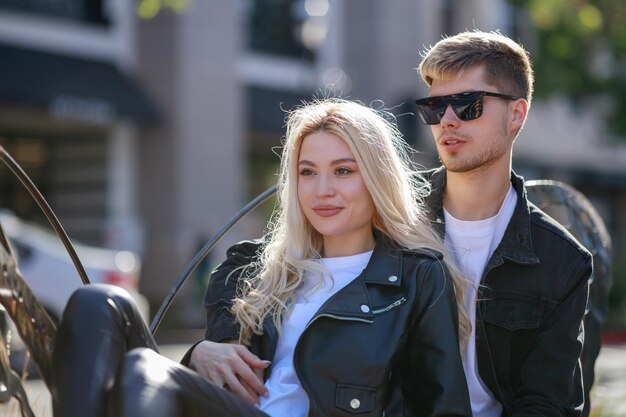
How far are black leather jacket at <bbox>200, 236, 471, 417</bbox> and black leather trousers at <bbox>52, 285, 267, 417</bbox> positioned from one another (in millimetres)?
284

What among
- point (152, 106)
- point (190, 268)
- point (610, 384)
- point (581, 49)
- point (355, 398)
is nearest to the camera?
point (355, 398)

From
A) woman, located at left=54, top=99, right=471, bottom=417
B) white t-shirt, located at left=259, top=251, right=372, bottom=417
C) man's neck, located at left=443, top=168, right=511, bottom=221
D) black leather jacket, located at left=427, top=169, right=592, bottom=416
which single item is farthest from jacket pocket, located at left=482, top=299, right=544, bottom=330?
white t-shirt, located at left=259, top=251, right=372, bottom=417

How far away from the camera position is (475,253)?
397 centimetres

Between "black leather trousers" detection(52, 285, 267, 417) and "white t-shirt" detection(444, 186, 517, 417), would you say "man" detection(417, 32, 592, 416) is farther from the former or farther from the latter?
"black leather trousers" detection(52, 285, 267, 417)

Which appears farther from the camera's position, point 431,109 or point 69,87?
point 69,87

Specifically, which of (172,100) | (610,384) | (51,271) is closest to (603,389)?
(610,384)

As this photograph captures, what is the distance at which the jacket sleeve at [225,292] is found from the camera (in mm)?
3865

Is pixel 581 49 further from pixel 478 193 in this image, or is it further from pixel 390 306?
pixel 390 306

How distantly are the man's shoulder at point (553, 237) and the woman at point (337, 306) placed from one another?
375 millimetres

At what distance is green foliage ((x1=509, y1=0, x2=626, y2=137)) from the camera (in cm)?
1753

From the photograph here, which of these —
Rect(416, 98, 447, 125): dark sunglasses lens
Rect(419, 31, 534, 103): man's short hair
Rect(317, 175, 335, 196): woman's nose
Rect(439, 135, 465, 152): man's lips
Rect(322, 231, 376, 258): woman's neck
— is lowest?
Rect(322, 231, 376, 258): woman's neck

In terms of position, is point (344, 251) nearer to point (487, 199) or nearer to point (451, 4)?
point (487, 199)

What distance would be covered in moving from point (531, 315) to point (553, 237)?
1.00 feet

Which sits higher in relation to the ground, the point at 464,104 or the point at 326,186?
the point at 464,104
